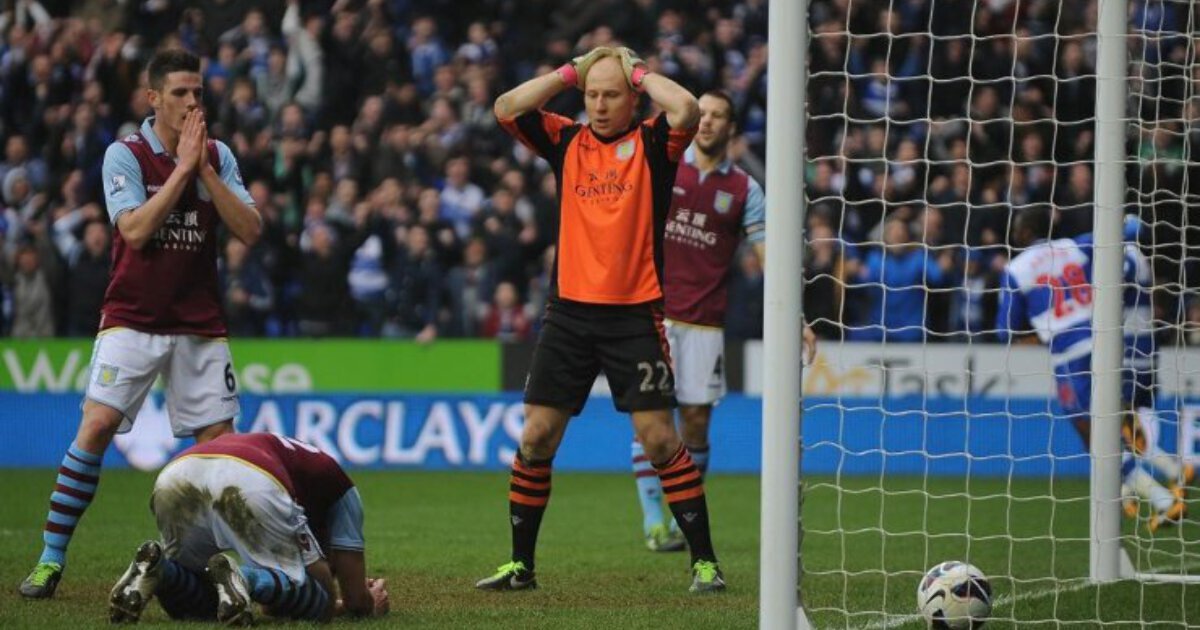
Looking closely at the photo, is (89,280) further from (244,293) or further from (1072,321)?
(1072,321)

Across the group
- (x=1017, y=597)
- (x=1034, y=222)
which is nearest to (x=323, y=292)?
(x=1034, y=222)

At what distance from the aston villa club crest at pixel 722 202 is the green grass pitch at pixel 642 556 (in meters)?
1.90

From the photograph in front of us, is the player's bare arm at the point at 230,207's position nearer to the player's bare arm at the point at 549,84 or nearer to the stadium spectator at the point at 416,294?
the player's bare arm at the point at 549,84

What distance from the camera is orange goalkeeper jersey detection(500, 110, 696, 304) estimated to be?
7723 millimetres

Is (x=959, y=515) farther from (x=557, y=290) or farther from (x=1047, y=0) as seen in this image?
(x=1047, y=0)

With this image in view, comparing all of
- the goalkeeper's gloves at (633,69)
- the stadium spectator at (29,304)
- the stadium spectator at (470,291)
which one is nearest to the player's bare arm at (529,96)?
the goalkeeper's gloves at (633,69)

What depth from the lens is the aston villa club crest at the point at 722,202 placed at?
10102 millimetres

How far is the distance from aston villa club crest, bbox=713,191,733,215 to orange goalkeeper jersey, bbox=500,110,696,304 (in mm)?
2287

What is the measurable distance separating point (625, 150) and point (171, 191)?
1.97 meters

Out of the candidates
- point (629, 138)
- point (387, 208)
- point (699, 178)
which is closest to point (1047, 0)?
A: point (387, 208)

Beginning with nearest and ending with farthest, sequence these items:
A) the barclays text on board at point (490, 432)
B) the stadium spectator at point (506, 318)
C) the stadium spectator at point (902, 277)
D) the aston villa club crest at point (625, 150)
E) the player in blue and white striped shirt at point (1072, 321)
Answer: the aston villa club crest at point (625, 150) → the player in blue and white striped shirt at point (1072, 321) → the barclays text on board at point (490, 432) → the stadium spectator at point (902, 277) → the stadium spectator at point (506, 318)

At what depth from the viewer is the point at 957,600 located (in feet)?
21.9

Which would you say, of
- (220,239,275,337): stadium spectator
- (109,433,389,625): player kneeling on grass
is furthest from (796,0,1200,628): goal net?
(220,239,275,337): stadium spectator

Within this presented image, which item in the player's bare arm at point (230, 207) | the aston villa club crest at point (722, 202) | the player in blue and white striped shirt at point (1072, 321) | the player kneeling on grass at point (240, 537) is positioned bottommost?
the player kneeling on grass at point (240, 537)
